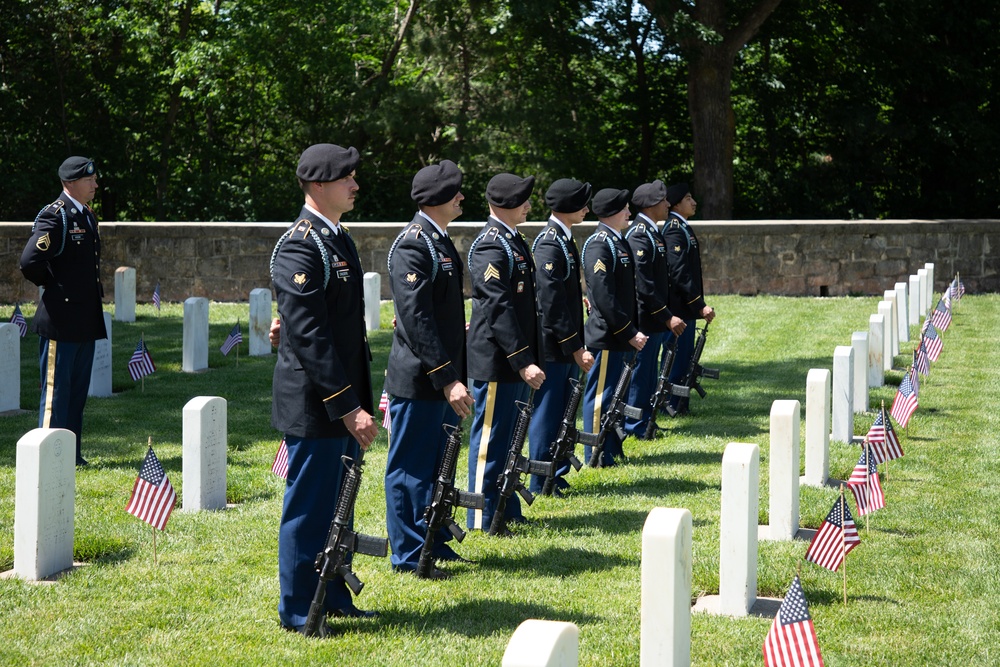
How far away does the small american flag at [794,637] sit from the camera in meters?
4.07

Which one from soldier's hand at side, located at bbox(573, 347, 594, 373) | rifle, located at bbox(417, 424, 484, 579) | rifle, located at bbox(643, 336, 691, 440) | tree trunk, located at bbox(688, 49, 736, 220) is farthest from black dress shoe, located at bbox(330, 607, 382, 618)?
tree trunk, located at bbox(688, 49, 736, 220)

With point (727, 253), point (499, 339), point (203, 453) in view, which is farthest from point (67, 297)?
point (727, 253)

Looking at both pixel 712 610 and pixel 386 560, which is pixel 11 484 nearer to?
pixel 386 560

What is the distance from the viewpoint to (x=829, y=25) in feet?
79.0

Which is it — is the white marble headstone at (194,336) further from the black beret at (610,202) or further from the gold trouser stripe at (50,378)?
the black beret at (610,202)

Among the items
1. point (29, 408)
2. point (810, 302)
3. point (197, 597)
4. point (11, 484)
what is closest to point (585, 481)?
point (197, 597)

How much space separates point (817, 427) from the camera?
7.68 m

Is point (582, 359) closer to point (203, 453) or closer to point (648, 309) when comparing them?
point (648, 309)

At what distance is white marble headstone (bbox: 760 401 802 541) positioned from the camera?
6.51 m

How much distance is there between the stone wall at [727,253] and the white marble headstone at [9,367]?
824 cm

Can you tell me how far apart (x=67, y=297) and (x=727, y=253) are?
12.5 meters

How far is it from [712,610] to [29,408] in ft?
24.0

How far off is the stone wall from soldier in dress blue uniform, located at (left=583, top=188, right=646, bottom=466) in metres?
9.55

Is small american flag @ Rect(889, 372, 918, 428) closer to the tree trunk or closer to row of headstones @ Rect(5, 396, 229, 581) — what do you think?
row of headstones @ Rect(5, 396, 229, 581)
